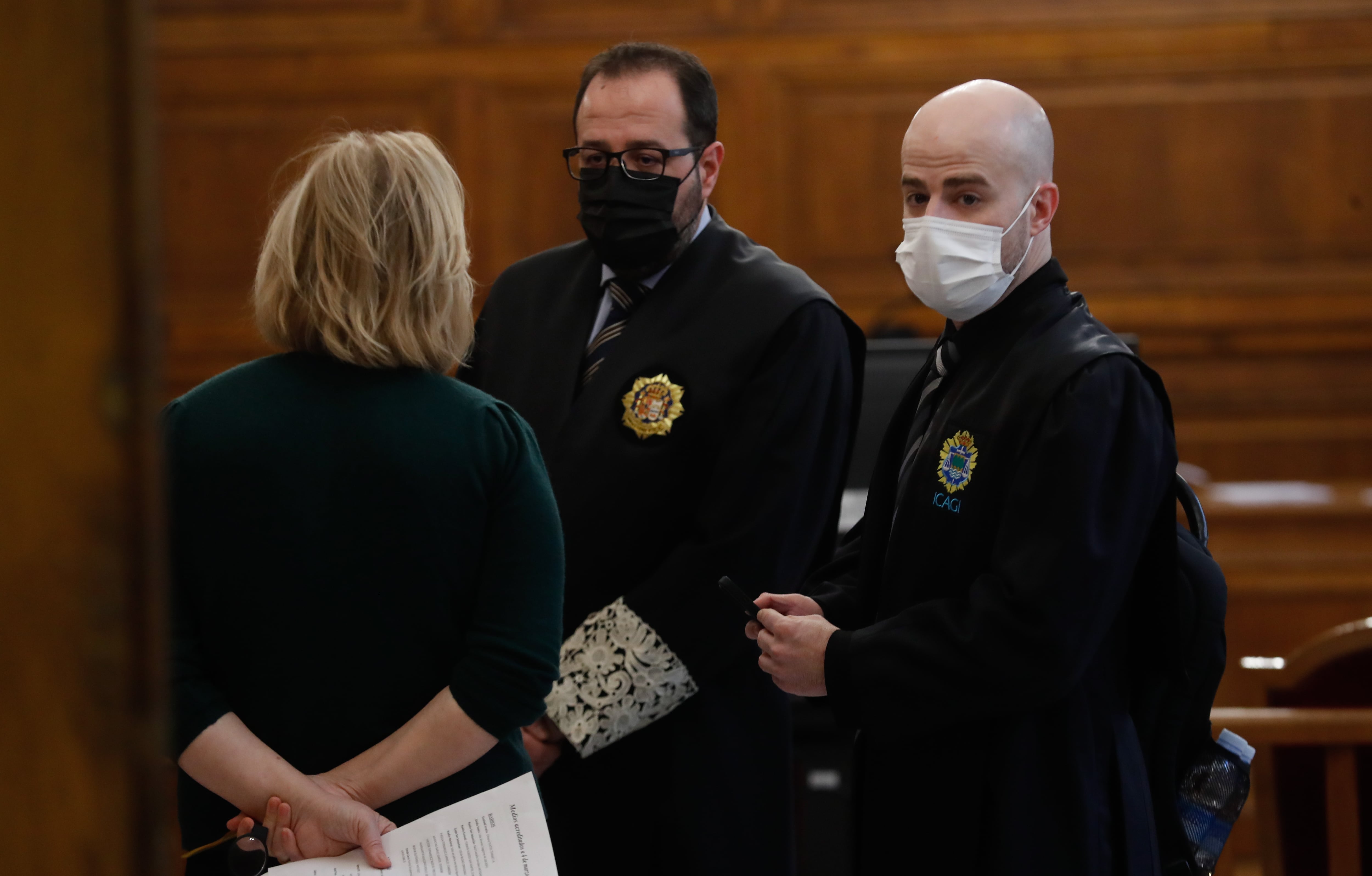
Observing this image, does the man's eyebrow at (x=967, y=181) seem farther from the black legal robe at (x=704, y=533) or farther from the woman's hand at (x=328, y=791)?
the woman's hand at (x=328, y=791)

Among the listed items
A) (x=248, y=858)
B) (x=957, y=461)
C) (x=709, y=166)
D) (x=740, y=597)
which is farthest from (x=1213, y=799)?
(x=709, y=166)

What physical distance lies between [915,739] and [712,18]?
3773 mm

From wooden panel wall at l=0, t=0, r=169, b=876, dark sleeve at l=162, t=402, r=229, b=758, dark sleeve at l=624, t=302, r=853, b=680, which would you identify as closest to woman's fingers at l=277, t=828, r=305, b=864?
dark sleeve at l=162, t=402, r=229, b=758

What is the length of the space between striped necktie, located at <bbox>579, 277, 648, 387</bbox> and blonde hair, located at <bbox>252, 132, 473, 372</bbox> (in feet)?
2.34

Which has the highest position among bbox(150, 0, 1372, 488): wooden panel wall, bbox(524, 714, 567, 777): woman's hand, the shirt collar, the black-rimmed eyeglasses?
bbox(150, 0, 1372, 488): wooden panel wall

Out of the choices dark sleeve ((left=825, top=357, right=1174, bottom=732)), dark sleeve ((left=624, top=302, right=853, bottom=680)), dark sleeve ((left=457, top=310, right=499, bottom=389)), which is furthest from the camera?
dark sleeve ((left=457, top=310, right=499, bottom=389))

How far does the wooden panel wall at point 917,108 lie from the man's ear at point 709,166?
2576mm

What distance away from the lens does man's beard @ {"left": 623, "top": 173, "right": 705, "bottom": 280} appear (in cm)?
199

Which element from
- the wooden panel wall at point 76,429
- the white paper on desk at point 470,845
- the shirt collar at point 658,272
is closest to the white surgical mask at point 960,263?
the shirt collar at point 658,272

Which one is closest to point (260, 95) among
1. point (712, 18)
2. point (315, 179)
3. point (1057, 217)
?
point (712, 18)

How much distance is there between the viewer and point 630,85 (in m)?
1.96

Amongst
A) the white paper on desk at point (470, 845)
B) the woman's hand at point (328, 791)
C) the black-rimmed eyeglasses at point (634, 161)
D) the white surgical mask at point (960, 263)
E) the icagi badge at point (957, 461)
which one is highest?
the black-rimmed eyeglasses at point (634, 161)

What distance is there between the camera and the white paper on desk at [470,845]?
1.16 meters

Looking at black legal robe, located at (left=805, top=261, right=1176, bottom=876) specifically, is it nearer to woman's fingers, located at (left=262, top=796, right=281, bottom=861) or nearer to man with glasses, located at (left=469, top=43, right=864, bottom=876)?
man with glasses, located at (left=469, top=43, right=864, bottom=876)
